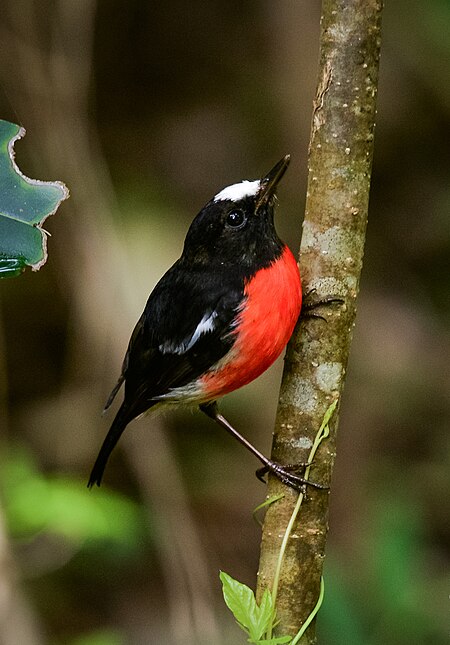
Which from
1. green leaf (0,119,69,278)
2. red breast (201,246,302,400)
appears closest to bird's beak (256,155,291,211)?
red breast (201,246,302,400)

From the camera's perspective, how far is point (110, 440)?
3.31 m

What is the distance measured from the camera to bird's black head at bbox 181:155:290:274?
3193 mm

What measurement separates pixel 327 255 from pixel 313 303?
0.54 feet

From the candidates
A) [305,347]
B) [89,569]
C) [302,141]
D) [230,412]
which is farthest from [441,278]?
[305,347]

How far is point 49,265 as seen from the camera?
21.2 feet

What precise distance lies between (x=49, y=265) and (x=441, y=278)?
2.91 metres

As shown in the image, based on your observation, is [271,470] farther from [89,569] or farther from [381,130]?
[381,130]

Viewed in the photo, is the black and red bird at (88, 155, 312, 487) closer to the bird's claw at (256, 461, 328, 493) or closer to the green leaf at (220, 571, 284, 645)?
the bird's claw at (256, 461, 328, 493)

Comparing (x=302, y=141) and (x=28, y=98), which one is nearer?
(x=28, y=98)

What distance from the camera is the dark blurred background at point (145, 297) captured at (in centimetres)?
514

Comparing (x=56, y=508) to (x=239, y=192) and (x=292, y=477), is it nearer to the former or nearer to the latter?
(x=239, y=192)

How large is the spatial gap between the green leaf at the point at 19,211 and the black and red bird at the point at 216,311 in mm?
997

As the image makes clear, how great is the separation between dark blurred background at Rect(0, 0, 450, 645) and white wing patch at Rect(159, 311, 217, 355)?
3.91ft

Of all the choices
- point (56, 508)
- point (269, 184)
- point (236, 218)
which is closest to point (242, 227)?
point (236, 218)
